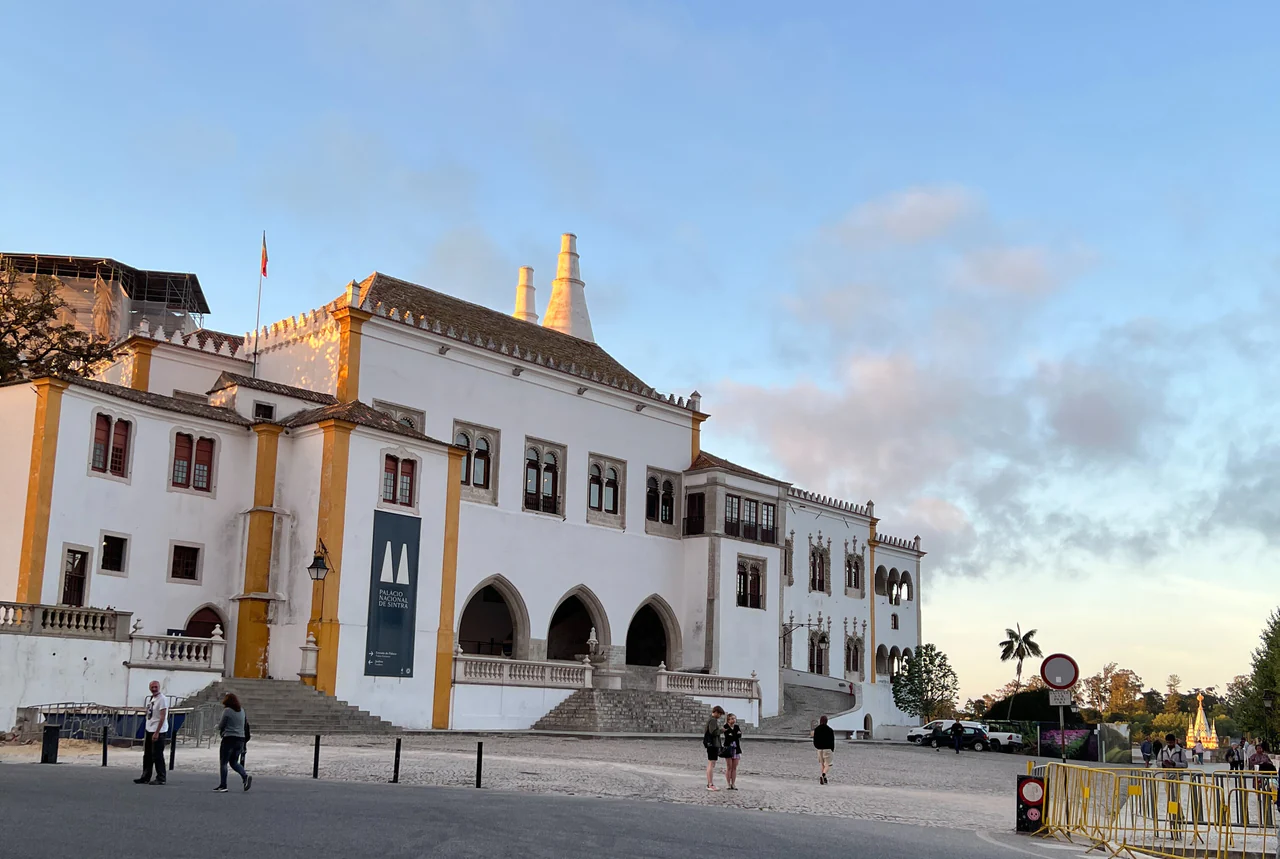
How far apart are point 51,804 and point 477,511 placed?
1130 inches

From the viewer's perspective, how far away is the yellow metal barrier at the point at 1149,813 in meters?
13.9

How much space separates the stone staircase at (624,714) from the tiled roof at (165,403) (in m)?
12.7

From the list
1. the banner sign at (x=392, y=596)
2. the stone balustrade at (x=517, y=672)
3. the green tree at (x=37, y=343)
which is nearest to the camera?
the banner sign at (x=392, y=596)

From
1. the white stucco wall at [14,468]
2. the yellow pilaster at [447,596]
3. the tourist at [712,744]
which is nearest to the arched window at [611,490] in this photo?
the yellow pilaster at [447,596]

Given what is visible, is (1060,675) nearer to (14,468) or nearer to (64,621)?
(64,621)

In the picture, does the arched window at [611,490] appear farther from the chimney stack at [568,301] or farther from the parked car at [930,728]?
the parked car at [930,728]

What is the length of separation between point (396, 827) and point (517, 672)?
86.3 feet

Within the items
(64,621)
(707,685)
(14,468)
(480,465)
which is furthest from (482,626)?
(64,621)

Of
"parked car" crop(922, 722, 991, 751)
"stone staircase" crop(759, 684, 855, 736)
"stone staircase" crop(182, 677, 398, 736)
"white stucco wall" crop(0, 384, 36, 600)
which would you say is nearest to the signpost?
"stone staircase" crop(182, 677, 398, 736)

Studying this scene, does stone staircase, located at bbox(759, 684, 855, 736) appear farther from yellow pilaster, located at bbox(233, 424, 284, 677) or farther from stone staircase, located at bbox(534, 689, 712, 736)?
yellow pilaster, located at bbox(233, 424, 284, 677)

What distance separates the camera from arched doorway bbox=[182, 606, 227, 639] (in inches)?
1341

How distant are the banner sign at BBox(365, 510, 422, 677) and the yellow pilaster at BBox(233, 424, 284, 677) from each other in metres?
2.89

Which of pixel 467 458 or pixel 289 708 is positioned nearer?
pixel 289 708

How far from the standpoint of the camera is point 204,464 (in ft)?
115
